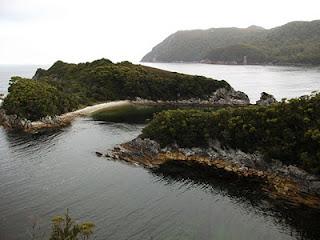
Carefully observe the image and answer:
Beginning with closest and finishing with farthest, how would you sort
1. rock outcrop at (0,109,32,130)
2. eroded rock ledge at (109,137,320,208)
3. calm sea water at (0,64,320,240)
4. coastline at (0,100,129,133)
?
1. calm sea water at (0,64,320,240)
2. eroded rock ledge at (109,137,320,208)
3. coastline at (0,100,129,133)
4. rock outcrop at (0,109,32,130)

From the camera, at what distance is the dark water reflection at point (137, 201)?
52.5 metres

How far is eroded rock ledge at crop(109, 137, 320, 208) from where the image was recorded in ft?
209

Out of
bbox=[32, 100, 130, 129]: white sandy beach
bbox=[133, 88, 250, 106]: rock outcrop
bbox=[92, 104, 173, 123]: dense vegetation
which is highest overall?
bbox=[32, 100, 130, 129]: white sandy beach

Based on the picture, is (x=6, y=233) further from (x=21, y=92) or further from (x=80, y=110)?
(x=80, y=110)

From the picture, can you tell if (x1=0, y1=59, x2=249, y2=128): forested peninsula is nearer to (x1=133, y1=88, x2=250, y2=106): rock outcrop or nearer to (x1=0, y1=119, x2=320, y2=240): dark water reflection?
(x1=133, y1=88, x2=250, y2=106): rock outcrop

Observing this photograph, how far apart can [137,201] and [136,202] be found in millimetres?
435

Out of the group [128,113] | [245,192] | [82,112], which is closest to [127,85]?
[128,113]

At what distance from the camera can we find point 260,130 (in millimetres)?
76250

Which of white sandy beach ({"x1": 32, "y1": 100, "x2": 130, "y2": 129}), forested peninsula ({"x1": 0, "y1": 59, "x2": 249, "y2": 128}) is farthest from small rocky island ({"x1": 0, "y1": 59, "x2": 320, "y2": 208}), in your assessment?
forested peninsula ({"x1": 0, "y1": 59, "x2": 249, "y2": 128})

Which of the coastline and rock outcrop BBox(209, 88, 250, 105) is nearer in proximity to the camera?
the coastline

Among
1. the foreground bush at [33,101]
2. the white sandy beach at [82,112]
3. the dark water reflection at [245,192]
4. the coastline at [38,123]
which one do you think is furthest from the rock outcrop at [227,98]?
the dark water reflection at [245,192]

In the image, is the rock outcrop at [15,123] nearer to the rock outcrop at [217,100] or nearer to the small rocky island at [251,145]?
the small rocky island at [251,145]

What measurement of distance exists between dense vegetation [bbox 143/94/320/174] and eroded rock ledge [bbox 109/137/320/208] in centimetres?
153

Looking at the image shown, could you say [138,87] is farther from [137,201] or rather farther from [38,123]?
[137,201]
